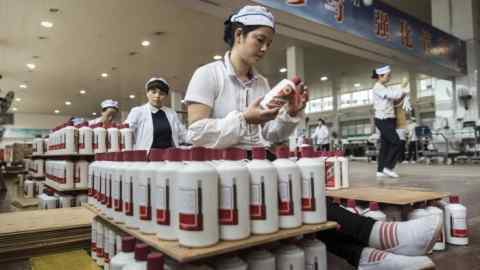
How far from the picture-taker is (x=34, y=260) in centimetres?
168

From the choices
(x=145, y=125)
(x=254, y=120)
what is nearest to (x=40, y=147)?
(x=145, y=125)

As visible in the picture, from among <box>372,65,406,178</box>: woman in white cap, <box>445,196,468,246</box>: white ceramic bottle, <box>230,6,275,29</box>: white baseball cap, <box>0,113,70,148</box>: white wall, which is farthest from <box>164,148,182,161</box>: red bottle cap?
<box>0,113,70,148</box>: white wall

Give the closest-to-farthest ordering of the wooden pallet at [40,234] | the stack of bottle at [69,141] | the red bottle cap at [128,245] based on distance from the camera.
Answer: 1. the red bottle cap at [128,245]
2. the wooden pallet at [40,234]
3. the stack of bottle at [69,141]

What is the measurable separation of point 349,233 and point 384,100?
3.24 m

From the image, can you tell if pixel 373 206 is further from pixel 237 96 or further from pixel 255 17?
pixel 255 17

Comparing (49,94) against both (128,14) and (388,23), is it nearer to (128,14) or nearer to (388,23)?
(128,14)

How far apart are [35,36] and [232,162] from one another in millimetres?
8444

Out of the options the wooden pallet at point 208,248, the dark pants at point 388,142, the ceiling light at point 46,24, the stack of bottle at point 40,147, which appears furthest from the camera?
the ceiling light at point 46,24

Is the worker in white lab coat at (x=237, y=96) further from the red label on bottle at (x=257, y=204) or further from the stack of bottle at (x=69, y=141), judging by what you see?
the stack of bottle at (x=69, y=141)

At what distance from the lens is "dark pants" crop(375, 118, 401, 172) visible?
4250 millimetres

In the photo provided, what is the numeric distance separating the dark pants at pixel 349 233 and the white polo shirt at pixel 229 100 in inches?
16.9

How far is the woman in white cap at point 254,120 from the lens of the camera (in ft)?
3.94

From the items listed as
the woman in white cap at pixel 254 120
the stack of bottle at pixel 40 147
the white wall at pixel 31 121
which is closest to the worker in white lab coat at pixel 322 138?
the stack of bottle at pixel 40 147

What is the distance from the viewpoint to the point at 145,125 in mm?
3064
